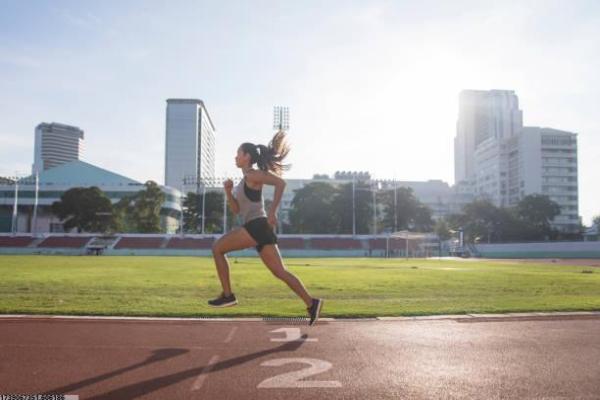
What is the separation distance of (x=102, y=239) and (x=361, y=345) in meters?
76.7

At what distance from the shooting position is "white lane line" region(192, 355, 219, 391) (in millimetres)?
4332

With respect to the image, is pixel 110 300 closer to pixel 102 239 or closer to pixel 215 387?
pixel 215 387

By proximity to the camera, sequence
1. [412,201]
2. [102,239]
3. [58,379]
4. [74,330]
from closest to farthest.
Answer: [58,379] → [74,330] → [102,239] → [412,201]

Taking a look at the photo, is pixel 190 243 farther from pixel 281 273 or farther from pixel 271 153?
pixel 281 273

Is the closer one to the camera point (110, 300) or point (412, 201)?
point (110, 300)

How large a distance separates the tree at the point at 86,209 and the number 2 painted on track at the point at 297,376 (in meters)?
88.2

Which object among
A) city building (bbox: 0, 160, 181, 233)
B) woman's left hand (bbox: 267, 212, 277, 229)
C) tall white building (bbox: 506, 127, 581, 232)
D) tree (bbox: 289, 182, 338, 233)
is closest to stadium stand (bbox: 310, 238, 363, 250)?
tree (bbox: 289, 182, 338, 233)

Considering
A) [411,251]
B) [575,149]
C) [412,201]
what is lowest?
[411,251]

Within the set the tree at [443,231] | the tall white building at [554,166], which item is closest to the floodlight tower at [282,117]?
the tree at [443,231]

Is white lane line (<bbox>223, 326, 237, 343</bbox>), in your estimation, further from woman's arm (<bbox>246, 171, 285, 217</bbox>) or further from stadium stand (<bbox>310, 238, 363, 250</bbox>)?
stadium stand (<bbox>310, 238, 363, 250</bbox>)

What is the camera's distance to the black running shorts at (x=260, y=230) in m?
6.41

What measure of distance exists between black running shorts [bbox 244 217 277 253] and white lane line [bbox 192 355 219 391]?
61.5 inches

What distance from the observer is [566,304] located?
33.1 ft

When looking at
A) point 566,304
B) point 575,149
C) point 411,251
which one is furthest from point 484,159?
point 566,304
